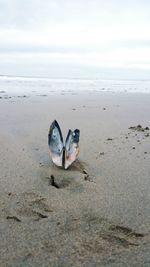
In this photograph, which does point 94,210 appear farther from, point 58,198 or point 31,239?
point 31,239

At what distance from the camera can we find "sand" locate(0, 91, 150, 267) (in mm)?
2457

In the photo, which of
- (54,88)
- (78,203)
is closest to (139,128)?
(78,203)

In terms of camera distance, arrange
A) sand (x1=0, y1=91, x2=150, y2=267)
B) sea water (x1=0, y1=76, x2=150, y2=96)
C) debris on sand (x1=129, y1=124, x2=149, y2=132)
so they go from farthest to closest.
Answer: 1. sea water (x1=0, y1=76, x2=150, y2=96)
2. debris on sand (x1=129, y1=124, x2=149, y2=132)
3. sand (x1=0, y1=91, x2=150, y2=267)

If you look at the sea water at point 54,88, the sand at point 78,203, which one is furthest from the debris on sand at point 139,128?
the sea water at point 54,88

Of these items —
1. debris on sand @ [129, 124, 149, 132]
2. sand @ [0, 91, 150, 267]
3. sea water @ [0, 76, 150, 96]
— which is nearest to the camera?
sand @ [0, 91, 150, 267]

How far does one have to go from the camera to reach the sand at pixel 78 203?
246 centimetres

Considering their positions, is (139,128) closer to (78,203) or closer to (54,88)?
(78,203)

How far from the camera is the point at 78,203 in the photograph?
10.7 feet

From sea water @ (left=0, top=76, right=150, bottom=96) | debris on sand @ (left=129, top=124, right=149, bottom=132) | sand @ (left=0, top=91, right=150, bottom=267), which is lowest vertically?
sand @ (left=0, top=91, right=150, bottom=267)

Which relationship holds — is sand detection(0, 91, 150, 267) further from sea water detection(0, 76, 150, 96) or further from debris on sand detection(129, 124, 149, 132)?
sea water detection(0, 76, 150, 96)

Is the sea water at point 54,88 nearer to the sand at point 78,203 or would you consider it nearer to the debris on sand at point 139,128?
the debris on sand at point 139,128

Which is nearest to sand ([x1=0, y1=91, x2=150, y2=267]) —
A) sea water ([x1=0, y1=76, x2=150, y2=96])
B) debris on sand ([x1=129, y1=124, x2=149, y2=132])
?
debris on sand ([x1=129, y1=124, x2=149, y2=132])

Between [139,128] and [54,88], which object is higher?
[54,88]

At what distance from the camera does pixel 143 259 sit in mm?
2389
